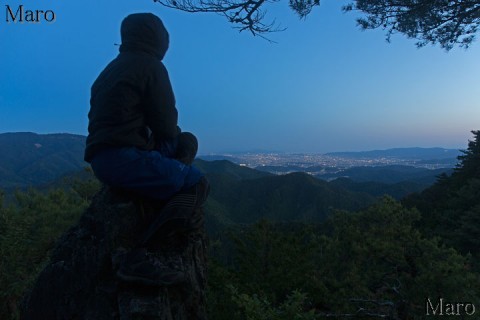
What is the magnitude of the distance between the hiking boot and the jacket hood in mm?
1902

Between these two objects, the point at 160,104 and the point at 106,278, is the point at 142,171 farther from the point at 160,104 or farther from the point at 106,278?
the point at 106,278

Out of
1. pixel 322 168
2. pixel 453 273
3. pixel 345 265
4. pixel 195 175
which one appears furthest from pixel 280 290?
pixel 322 168

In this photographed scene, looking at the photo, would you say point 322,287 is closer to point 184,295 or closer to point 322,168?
point 184,295

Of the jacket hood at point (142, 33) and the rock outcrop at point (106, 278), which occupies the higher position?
the jacket hood at point (142, 33)

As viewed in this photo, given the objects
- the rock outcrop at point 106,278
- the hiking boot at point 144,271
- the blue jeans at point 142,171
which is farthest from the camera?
the blue jeans at point 142,171

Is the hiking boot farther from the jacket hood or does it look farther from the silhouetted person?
the jacket hood

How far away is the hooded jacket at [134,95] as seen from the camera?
10.00ft

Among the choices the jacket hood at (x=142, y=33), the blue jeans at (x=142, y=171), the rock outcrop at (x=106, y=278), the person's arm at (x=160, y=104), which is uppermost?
the jacket hood at (x=142, y=33)

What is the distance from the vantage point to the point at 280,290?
10.8m

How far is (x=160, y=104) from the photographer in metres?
3.17

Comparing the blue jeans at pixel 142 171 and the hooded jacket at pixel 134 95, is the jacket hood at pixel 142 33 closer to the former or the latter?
→ the hooded jacket at pixel 134 95

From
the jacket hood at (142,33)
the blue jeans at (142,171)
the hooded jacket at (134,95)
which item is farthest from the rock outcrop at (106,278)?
the jacket hood at (142,33)

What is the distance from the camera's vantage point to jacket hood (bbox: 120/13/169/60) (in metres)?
3.18

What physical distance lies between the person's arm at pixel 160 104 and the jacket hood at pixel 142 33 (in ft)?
0.66
